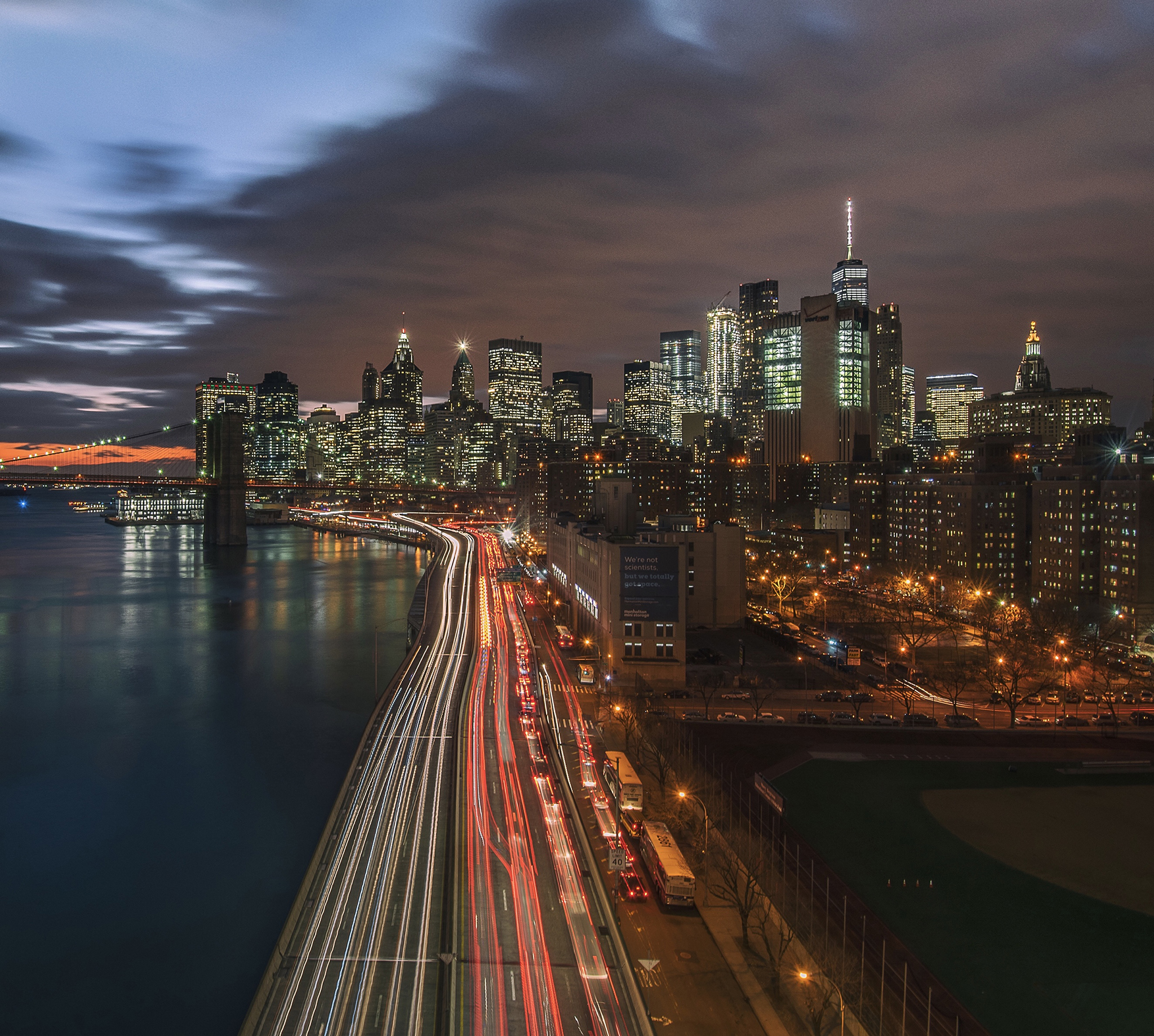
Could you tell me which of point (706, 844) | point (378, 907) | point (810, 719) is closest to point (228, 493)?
point (810, 719)

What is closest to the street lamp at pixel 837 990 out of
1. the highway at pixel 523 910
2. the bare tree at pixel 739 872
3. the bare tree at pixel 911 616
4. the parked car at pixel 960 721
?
the bare tree at pixel 739 872

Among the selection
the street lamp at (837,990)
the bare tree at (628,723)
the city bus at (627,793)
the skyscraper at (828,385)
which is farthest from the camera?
the skyscraper at (828,385)

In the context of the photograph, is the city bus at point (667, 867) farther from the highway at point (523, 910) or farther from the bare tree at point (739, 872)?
the highway at point (523, 910)

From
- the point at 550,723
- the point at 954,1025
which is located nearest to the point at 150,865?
the point at 550,723

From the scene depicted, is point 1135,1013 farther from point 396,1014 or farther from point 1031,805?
point 396,1014

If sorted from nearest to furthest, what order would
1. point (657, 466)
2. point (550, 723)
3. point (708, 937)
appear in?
point (708, 937), point (550, 723), point (657, 466)

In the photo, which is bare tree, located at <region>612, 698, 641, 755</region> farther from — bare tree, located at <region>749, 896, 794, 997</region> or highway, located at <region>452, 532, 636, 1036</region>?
bare tree, located at <region>749, 896, 794, 997</region>

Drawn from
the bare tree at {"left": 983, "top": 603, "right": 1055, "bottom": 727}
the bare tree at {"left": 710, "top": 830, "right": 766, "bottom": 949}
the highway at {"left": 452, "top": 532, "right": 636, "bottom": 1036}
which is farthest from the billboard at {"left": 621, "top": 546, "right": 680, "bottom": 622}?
the bare tree at {"left": 710, "top": 830, "right": 766, "bottom": 949}
